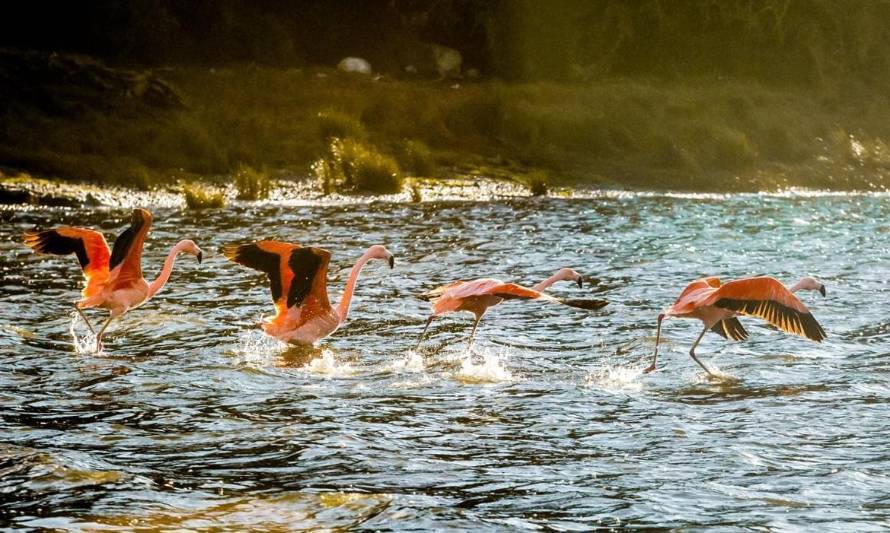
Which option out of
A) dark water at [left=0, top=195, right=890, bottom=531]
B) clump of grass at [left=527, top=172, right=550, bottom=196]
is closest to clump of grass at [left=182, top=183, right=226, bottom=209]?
dark water at [left=0, top=195, right=890, bottom=531]

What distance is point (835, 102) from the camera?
2828 cm

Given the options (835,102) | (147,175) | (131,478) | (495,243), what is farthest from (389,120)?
(131,478)

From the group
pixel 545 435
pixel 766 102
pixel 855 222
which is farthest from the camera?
pixel 766 102

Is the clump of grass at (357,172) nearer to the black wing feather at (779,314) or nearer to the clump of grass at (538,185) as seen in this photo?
the clump of grass at (538,185)

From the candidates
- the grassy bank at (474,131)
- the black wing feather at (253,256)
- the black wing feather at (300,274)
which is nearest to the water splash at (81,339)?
the black wing feather at (253,256)

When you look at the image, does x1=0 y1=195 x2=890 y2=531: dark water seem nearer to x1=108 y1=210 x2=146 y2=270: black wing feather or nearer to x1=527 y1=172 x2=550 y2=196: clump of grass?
x1=108 y1=210 x2=146 y2=270: black wing feather

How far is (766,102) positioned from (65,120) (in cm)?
1430

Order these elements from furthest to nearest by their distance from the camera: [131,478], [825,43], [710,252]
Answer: [825,43] → [710,252] → [131,478]

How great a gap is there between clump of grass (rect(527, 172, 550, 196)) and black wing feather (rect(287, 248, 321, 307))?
12.0 metres

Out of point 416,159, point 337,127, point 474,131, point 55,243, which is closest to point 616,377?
point 55,243

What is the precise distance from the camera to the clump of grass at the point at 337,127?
21688 millimetres

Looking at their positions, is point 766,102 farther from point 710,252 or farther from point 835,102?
point 710,252

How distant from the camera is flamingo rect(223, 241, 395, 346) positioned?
9.90 meters

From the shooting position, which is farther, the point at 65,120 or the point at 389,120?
the point at 389,120
